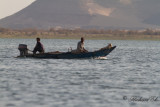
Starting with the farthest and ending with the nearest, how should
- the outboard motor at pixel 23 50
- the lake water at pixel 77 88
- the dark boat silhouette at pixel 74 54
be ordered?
the outboard motor at pixel 23 50 < the dark boat silhouette at pixel 74 54 < the lake water at pixel 77 88

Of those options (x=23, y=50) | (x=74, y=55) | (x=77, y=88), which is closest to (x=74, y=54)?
(x=74, y=55)

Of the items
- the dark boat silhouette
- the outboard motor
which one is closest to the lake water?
the dark boat silhouette

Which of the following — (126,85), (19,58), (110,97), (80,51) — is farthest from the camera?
(19,58)

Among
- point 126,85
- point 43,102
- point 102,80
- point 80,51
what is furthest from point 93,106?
point 80,51

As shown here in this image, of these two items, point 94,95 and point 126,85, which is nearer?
point 94,95

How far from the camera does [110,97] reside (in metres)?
23.5

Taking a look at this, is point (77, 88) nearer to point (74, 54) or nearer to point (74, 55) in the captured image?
point (74, 54)

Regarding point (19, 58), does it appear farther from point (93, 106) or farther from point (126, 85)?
point (93, 106)

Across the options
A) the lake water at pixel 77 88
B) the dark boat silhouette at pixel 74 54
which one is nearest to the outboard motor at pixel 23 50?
the dark boat silhouette at pixel 74 54

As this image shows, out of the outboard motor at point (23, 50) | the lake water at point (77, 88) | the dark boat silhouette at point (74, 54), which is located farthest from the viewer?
the outboard motor at point (23, 50)

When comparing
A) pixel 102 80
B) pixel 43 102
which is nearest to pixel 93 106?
pixel 43 102

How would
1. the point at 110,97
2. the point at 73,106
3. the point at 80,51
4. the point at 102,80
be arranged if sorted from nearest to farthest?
1. the point at 73,106
2. the point at 110,97
3. the point at 102,80
4. the point at 80,51

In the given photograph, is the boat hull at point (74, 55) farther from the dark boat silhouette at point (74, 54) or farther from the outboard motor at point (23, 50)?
the outboard motor at point (23, 50)

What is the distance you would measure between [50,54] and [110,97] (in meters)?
24.0
